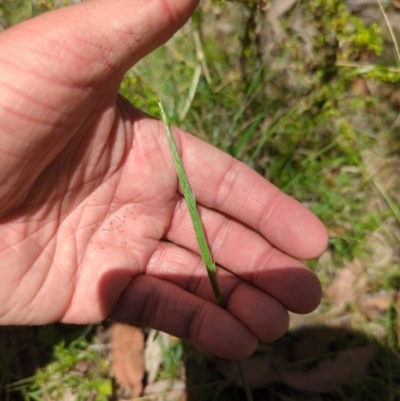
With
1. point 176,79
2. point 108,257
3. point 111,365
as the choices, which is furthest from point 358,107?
point 111,365

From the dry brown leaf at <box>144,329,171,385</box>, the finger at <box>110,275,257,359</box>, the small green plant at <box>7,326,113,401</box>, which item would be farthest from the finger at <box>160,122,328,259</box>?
the small green plant at <box>7,326,113,401</box>

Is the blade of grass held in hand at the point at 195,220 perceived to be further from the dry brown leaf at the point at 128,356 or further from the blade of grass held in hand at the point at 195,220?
the dry brown leaf at the point at 128,356

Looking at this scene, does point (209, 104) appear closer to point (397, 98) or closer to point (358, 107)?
point (358, 107)

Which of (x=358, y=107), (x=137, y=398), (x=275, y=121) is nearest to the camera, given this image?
(x=137, y=398)

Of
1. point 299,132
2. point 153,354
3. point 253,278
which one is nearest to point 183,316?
point 253,278

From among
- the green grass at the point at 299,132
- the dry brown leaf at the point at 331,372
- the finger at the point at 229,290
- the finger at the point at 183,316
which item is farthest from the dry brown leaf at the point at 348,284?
the finger at the point at 183,316

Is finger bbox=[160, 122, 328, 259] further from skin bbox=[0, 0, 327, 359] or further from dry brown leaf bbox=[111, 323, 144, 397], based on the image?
dry brown leaf bbox=[111, 323, 144, 397]

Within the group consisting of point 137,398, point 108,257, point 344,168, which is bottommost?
point 137,398
